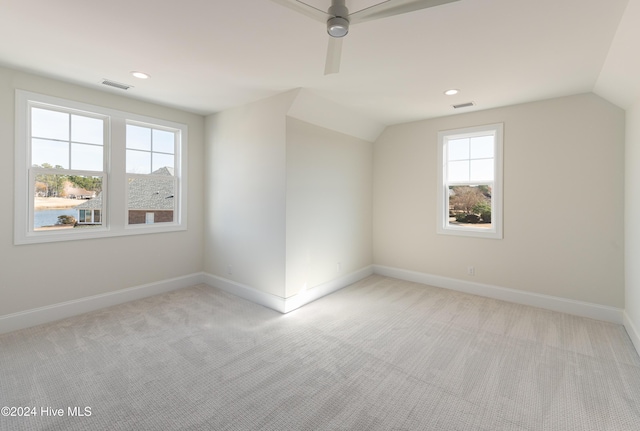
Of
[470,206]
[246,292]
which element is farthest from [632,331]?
[246,292]

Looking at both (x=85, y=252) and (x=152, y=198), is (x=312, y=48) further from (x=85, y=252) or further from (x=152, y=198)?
(x=85, y=252)

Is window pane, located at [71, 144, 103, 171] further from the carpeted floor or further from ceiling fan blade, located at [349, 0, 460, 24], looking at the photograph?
ceiling fan blade, located at [349, 0, 460, 24]

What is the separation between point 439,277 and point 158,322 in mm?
3833

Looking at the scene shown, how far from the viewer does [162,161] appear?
4.15m

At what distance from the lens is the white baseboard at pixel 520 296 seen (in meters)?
3.22

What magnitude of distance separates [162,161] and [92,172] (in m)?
0.88

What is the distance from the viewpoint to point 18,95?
9.48ft

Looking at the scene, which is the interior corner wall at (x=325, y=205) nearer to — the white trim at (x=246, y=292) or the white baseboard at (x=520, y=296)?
the white trim at (x=246, y=292)

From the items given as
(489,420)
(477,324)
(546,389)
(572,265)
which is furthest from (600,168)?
(489,420)

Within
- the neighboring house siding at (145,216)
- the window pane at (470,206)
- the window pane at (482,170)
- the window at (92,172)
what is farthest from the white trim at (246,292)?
the window pane at (482,170)

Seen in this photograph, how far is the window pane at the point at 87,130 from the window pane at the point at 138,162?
0.36m

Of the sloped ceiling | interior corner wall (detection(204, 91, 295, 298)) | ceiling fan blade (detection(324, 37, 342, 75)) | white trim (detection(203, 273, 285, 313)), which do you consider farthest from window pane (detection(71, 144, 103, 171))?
the sloped ceiling

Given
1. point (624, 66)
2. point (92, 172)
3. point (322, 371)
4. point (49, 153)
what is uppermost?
point (624, 66)

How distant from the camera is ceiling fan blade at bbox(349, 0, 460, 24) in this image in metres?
1.39
